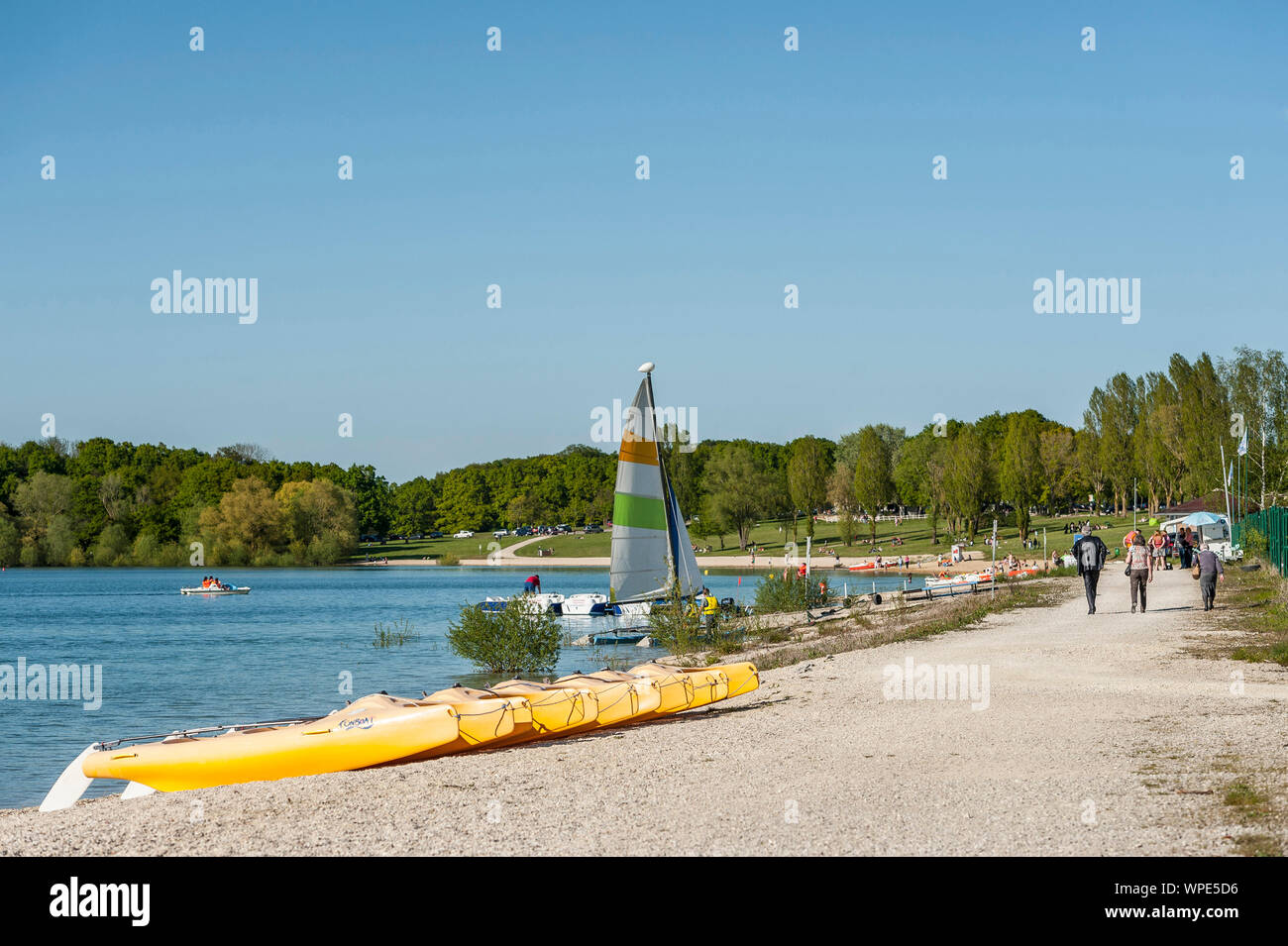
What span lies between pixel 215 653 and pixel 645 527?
50.4 ft

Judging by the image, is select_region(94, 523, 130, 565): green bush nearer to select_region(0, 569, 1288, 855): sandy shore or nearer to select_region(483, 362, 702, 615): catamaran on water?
select_region(483, 362, 702, 615): catamaran on water

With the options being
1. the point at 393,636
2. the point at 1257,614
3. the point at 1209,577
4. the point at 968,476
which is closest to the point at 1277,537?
the point at 1209,577

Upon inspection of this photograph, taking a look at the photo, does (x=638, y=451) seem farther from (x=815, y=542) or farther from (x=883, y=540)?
(x=815, y=542)

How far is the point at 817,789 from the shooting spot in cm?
980

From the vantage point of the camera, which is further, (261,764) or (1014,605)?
(1014,605)

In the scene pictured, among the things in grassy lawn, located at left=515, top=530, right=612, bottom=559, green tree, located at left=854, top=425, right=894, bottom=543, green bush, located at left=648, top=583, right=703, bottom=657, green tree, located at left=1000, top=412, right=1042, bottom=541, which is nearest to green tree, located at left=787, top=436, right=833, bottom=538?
green tree, located at left=854, top=425, right=894, bottom=543

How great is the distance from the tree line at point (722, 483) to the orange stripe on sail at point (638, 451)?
3654 centimetres

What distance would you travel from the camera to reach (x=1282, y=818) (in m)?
7.71

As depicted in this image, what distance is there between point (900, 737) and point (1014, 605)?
19003 millimetres

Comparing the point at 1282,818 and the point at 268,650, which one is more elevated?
the point at 1282,818
